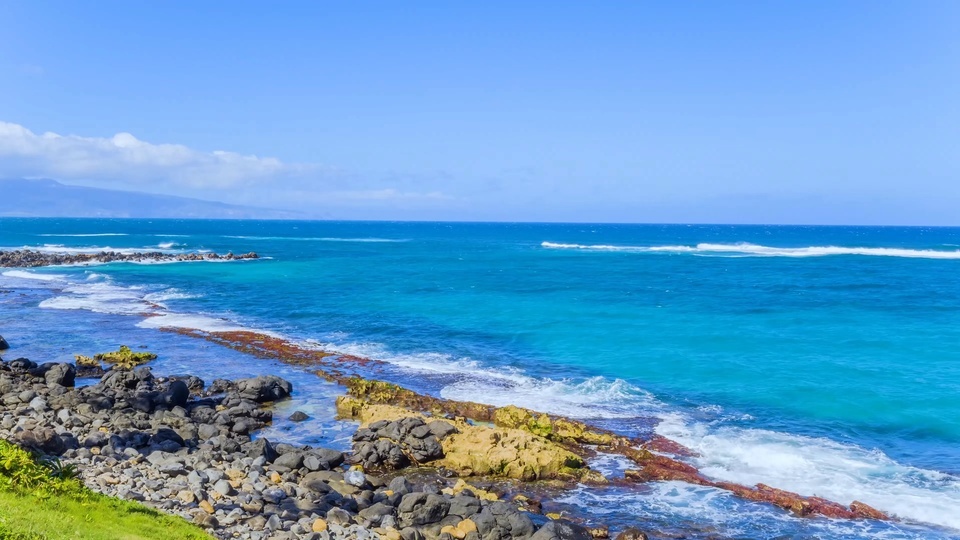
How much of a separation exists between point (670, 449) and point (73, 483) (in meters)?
16.6

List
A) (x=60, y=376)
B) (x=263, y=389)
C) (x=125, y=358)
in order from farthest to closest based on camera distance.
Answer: (x=125, y=358) < (x=60, y=376) < (x=263, y=389)

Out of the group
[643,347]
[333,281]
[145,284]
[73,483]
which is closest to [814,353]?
[643,347]

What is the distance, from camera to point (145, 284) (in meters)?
66.2

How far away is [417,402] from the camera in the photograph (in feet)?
88.9

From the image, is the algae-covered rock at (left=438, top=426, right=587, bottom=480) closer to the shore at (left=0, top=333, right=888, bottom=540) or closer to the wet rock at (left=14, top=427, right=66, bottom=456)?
the shore at (left=0, top=333, right=888, bottom=540)

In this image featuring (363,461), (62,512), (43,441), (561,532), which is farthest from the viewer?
(363,461)

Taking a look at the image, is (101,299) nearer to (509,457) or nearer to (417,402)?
(417,402)

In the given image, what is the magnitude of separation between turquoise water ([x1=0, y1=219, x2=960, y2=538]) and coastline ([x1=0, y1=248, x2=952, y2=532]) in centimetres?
79

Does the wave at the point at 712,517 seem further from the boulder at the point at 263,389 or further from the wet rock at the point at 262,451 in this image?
the boulder at the point at 263,389

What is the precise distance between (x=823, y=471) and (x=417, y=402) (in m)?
14.2

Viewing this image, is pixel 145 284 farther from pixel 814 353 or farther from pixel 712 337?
pixel 814 353

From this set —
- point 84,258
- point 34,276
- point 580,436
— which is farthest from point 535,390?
point 84,258

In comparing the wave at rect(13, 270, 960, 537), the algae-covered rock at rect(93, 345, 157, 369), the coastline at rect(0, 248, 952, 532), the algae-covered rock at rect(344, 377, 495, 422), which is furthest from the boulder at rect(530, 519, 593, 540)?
the algae-covered rock at rect(93, 345, 157, 369)

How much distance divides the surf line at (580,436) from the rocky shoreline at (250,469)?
8.04ft
